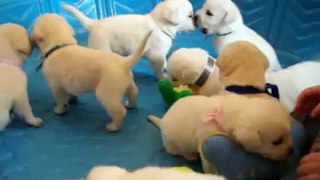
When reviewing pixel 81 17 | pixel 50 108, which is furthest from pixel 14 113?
pixel 81 17

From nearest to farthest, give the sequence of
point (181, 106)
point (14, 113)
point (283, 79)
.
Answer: point (181, 106) < point (283, 79) < point (14, 113)

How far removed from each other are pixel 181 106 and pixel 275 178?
0.42m

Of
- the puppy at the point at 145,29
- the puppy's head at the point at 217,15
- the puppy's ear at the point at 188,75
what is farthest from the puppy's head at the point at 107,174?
the puppy's head at the point at 217,15

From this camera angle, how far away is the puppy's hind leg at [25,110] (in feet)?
6.16

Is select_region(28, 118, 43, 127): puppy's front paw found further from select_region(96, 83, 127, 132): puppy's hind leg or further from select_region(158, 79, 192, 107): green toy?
select_region(158, 79, 192, 107): green toy

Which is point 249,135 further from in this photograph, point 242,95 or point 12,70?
point 12,70

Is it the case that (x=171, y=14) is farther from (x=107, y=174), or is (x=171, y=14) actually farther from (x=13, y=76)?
(x=107, y=174)

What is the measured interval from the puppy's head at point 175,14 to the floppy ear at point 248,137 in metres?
1.04

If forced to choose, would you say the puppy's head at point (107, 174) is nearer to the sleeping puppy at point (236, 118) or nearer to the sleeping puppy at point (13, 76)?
the sleeping puppy at point (236, 118)

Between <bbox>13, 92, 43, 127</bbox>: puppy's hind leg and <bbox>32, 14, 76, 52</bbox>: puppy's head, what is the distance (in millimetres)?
243

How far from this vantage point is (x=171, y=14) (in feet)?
7.28

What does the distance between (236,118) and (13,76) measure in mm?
1006

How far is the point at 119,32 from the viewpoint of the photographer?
2.21m

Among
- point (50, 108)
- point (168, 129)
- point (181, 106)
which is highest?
point (181, 106)
